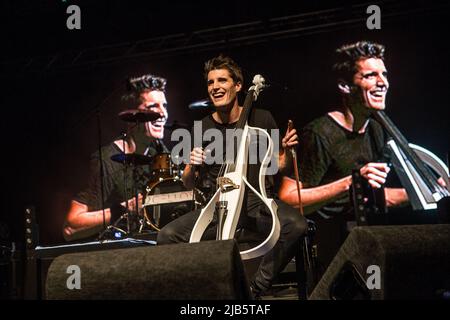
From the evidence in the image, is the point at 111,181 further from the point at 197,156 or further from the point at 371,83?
the point at 197,156

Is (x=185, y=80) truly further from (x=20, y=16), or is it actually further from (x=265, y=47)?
(x=20, y=16)

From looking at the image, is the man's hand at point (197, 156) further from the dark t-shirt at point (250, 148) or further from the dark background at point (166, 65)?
the dark background at point (166, 65)

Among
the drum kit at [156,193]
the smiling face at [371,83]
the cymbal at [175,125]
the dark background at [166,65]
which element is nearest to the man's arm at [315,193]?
the dark background at [166,65]

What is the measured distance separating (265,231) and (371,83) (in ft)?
11.0

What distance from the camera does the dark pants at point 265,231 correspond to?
367cm

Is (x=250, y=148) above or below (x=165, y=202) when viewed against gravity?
above

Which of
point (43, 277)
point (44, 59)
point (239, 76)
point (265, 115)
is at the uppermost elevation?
point (44, 59)

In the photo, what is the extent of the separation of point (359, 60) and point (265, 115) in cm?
280

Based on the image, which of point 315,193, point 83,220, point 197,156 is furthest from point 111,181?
point 197,156

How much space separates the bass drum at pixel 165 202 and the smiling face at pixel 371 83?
7.56ft

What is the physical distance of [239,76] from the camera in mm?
4324

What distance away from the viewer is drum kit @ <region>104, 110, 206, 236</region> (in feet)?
21.8

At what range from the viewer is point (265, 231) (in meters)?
3.91

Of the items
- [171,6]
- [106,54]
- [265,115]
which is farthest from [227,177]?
[106,54]
